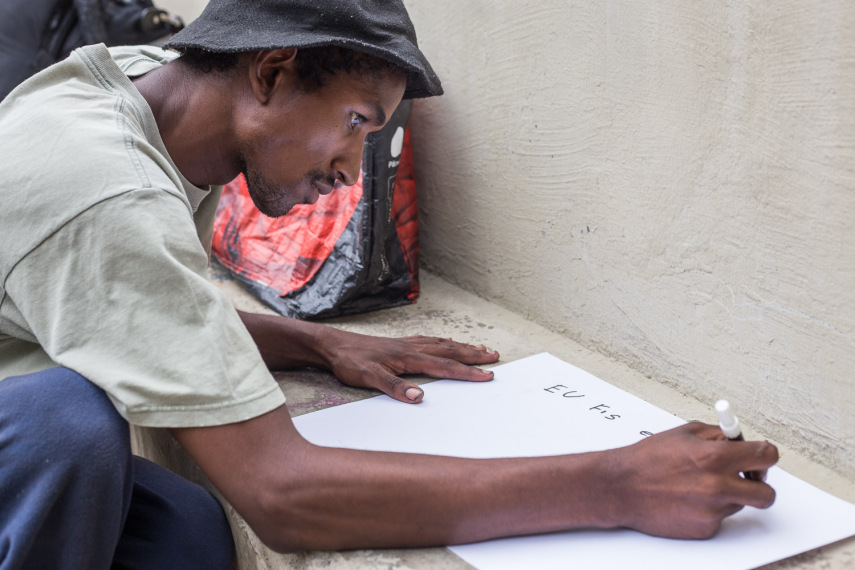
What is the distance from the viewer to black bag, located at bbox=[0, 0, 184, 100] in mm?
1971

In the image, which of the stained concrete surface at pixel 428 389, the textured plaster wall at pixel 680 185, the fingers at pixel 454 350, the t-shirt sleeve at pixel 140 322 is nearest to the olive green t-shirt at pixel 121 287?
the t-shirt sleeve at pixel 140 322

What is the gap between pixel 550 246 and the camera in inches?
57.3

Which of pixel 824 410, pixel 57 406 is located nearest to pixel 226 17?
pixel 57 406

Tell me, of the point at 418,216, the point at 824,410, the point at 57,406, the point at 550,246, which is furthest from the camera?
the point at 418,216

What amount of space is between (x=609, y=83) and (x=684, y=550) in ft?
2.39

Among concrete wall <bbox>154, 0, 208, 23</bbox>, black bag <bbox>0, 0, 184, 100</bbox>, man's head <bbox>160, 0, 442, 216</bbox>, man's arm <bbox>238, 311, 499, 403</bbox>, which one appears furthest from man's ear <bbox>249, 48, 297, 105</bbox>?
concrete wall <bbox>154, 0, 208, 23</bbox>

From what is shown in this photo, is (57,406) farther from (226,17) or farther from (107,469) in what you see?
(226,17)

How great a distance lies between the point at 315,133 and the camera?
3.60ft

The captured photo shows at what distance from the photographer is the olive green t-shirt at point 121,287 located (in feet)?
2.60

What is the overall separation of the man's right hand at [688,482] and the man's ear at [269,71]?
645 millimetres

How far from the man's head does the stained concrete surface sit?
34 centimetres

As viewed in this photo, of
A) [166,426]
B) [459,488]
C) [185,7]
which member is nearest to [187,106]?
[166,426]

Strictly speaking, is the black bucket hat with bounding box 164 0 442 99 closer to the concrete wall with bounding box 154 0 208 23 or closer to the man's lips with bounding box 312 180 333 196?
the man's lips with bounding box 312 180 333 196

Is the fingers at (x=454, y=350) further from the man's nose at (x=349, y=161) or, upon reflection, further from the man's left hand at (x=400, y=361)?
the man's nose at (x=349, y=161)
